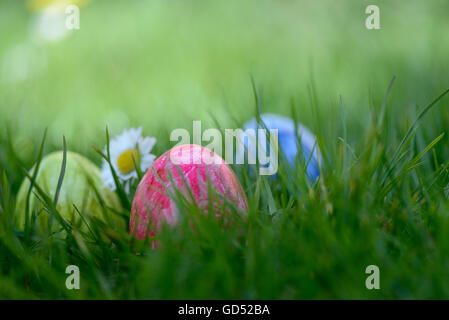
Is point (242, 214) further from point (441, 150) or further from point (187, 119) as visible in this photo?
point (187, 119)

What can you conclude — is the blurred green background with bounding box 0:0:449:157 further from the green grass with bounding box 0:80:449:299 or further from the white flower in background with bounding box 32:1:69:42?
the green grass with bounding box 0:80:449:299

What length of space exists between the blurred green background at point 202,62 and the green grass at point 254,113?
0.01m

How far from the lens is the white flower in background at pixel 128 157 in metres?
1.22

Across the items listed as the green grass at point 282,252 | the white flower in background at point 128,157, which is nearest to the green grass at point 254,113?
the green grass at point 282,252

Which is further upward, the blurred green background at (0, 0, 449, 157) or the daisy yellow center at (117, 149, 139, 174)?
the blurred green background at (0, 0, 449, 157)

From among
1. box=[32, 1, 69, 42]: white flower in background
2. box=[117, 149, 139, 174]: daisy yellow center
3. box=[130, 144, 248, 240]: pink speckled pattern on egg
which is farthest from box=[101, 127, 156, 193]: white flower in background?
box=[32, 1, 69, 42]: white flower in background

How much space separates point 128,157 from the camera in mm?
1230

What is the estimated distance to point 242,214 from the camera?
977 millimetres

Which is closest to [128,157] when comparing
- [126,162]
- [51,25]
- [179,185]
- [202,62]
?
[126,162]

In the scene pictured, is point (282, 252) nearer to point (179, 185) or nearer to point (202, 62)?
point (179, 185)

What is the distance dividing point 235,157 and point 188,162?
315 millimetres

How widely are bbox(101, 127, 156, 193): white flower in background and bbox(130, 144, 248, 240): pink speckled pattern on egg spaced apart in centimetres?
18

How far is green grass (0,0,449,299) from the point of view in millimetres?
822
